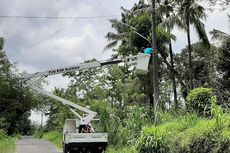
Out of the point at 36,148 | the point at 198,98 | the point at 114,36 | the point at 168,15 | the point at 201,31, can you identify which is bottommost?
the point at 36,148

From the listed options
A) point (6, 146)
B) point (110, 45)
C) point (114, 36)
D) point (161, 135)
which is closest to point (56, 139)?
point (6, 146)

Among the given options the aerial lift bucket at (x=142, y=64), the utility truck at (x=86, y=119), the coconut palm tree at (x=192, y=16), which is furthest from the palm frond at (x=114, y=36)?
the aerial lift bucket at (x=142, y=64)

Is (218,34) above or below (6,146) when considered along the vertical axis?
above

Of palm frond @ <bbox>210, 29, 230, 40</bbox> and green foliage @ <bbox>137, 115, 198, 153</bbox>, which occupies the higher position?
palm frond @ <bbox>210, 29, 230, 40</bbox>

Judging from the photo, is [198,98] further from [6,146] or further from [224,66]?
[224,66]

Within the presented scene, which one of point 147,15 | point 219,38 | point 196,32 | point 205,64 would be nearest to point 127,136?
point 147,15

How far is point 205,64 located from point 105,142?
29.9 meters

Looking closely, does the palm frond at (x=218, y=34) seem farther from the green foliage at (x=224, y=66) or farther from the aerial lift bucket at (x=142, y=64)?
the aerial lift bucket at (x=142, y=64)

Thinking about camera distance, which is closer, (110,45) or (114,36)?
(114,36)

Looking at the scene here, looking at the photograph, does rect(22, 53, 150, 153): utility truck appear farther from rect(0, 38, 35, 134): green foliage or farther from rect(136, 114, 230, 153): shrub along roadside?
rect(0, 38, 35, 134): green foliage

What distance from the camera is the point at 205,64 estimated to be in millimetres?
47031

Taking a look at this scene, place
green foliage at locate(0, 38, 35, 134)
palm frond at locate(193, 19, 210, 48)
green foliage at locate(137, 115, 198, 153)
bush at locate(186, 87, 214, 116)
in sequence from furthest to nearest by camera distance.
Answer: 1. green foliage at locate(0, 38, 35, 134)
2. palm frond at locate(193, 19, 210, 48)
3. bush at locate(186, 87, 214, 116)
4. green foliage at locate(137, 115, 198, 153)

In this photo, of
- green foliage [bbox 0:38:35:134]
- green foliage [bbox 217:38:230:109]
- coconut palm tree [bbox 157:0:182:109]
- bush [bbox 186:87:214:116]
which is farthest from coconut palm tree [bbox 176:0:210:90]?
green foliage [bbox 0:38:35:134]

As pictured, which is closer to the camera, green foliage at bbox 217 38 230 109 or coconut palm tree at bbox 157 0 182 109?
coconut palm tree at bbox 157 0 182 109
